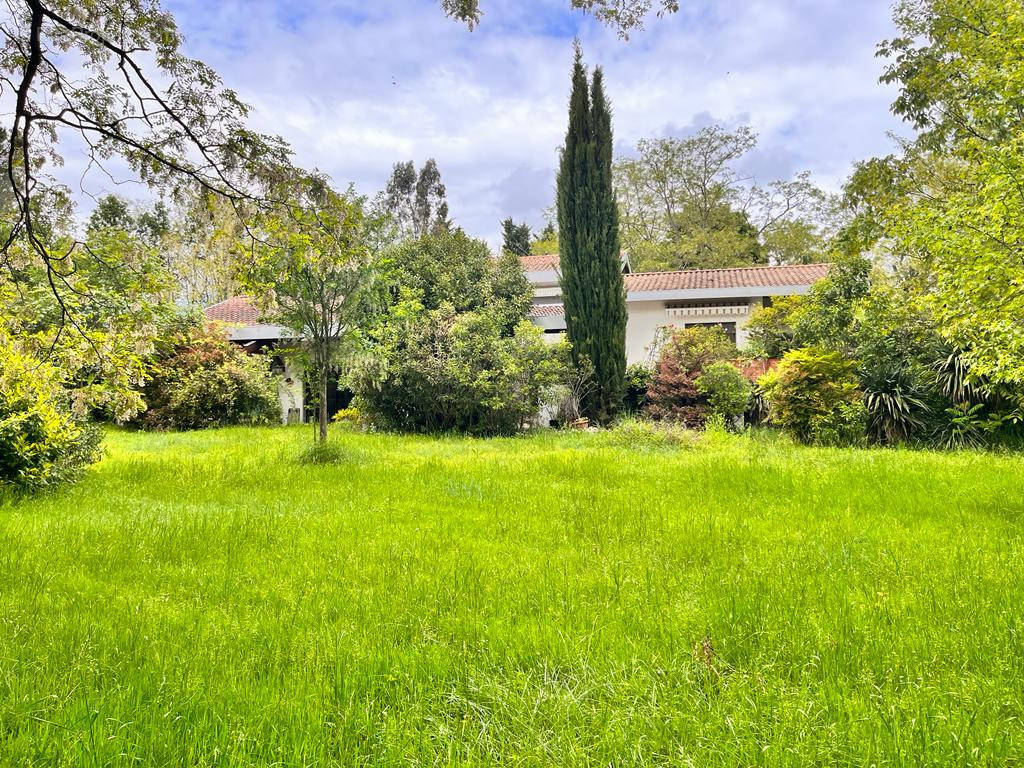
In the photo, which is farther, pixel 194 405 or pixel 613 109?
pixel 613 109

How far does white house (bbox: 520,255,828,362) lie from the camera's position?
18.5 meters

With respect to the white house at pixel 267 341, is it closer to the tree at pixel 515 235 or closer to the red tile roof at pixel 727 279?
the red tile roof at pixel 727 279

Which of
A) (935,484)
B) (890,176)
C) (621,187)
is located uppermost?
(621,187)

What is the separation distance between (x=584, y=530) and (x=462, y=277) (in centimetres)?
1322

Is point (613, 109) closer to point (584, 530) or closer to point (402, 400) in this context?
point (402, 400)

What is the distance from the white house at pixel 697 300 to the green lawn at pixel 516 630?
13901 millimetres

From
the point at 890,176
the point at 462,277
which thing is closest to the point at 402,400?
the point at 462,277

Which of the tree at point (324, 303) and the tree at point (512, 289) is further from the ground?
the tree at point (512, 289)

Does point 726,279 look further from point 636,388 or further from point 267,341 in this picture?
point 267,341

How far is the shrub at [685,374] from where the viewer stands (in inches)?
525

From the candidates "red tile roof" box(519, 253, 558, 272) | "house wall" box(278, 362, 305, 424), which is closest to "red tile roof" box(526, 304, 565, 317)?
"red tile roof" box(519, 253, 558, 272)

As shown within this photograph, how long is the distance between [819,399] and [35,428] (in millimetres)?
12232

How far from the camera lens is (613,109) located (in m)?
16.5

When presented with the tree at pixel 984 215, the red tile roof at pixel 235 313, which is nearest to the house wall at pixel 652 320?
the red tile roof at pixel 235 313
